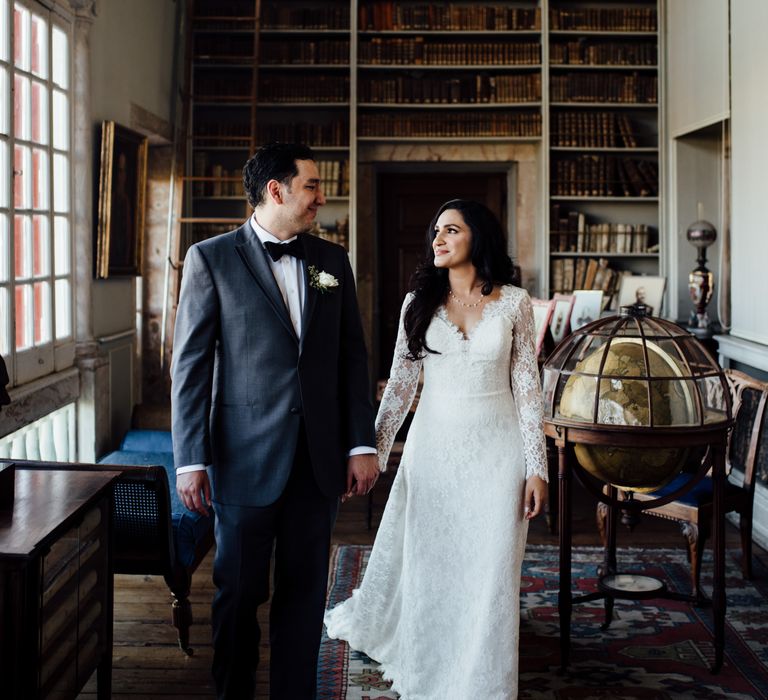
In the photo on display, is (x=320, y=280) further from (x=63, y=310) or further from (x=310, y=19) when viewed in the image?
(x=310, y=19)

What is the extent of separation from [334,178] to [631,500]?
4846 mm

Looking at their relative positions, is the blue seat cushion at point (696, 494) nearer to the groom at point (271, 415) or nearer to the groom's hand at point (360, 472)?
the groom's hand at point (360, 472)

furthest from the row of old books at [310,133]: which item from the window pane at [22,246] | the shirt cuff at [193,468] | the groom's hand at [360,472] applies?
the shirt cuff at [193,468]

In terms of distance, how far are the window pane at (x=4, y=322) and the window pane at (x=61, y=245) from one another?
766 mm

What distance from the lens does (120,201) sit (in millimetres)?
5695

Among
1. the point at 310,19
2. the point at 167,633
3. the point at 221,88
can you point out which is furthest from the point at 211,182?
the point at 167,633

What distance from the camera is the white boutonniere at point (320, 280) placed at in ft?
8.61

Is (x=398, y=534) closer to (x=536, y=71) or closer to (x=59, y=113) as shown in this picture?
(x=59, y=113)

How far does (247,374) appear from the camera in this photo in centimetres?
254

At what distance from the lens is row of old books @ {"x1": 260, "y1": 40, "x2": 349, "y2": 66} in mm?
7602

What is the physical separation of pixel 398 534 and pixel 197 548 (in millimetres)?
888

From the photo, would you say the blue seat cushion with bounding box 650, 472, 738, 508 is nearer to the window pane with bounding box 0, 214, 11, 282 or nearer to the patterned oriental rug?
the patterned oriental rug

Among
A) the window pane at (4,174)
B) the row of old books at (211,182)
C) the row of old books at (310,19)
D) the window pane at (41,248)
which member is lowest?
the window pane at (41,248)

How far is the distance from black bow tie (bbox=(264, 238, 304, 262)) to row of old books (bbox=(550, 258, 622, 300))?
17.9ft
